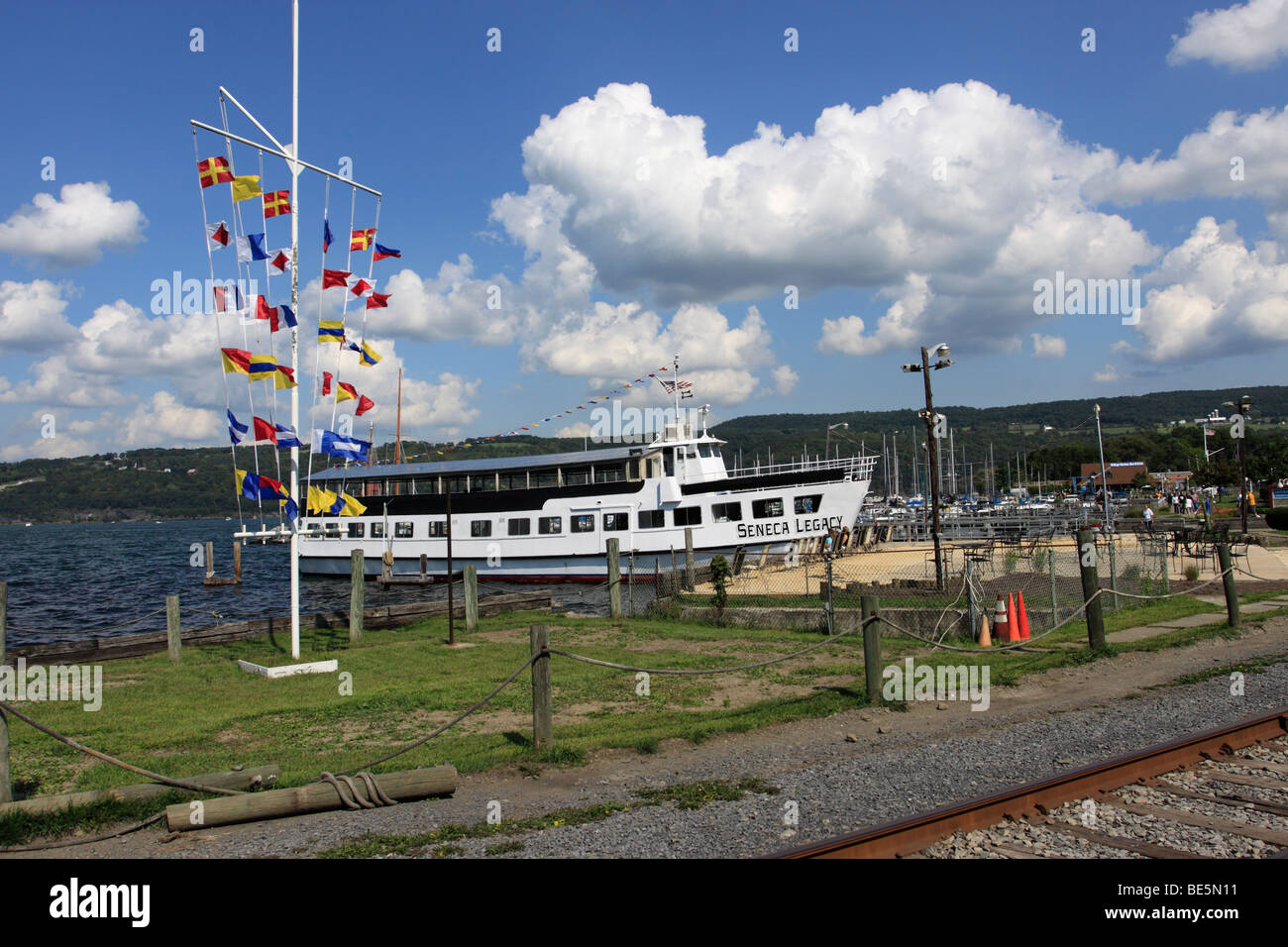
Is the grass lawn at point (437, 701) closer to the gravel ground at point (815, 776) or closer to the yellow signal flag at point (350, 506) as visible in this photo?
the gravel ground at point (815, 776)

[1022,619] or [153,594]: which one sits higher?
[1022,619]

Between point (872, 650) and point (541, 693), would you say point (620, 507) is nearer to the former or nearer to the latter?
point (872, 650)

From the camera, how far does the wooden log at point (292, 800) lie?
5.94 meters

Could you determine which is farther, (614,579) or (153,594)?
(153,594)

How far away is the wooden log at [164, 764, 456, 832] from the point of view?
594cm

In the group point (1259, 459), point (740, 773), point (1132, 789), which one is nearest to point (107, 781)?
point (740, 773)

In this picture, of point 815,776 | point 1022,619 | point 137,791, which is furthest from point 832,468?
point 137,791

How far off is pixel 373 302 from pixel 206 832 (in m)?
11.2

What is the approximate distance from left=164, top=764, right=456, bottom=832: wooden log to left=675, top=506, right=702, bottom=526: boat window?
3016 cm

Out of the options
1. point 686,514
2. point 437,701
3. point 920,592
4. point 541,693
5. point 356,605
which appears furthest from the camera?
point 686,514

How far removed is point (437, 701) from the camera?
10758mm

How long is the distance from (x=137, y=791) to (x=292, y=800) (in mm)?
1347
